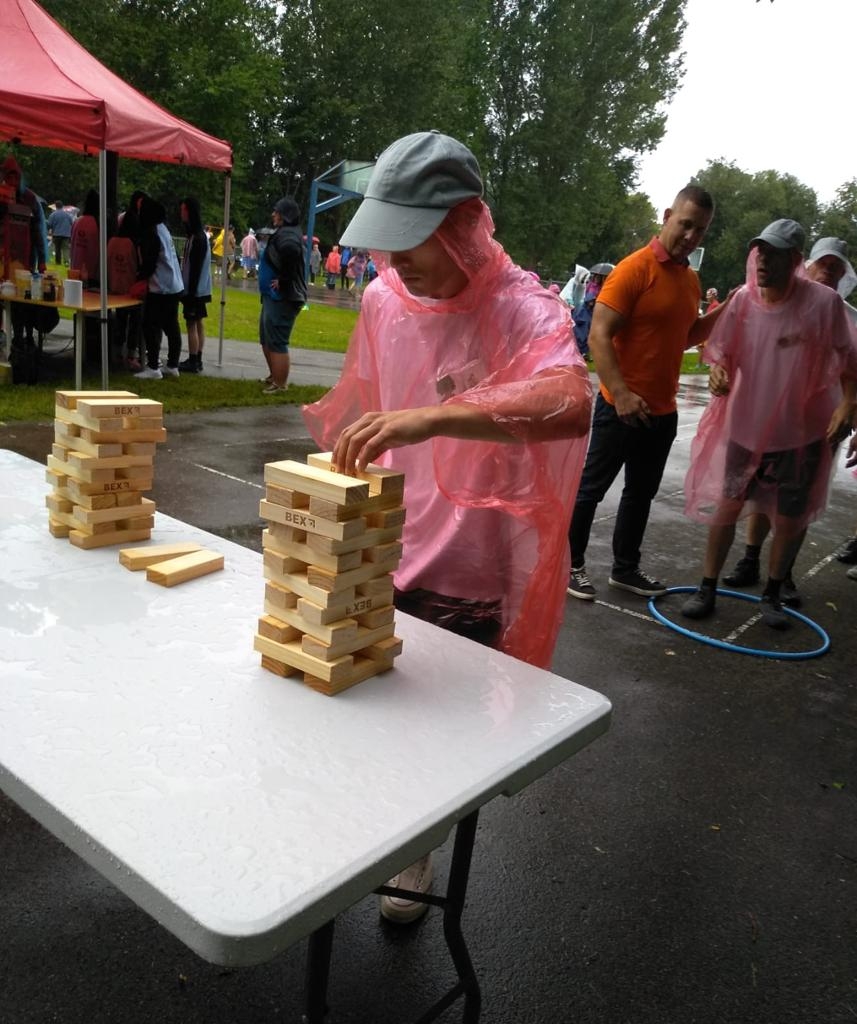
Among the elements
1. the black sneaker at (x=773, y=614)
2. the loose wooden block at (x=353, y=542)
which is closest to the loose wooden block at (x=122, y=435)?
the loose wooden block at (x=353, y=542)

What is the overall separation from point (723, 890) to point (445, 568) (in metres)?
1.37

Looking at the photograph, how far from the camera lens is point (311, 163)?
39969 millimetres

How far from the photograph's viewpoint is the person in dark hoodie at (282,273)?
25.9 ft

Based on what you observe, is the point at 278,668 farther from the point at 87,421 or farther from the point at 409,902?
the point at 409,902

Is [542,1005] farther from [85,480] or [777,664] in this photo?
[777,664]

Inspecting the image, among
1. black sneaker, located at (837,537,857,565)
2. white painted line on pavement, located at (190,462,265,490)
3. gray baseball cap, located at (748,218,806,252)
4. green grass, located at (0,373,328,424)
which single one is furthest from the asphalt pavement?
green grass, located at (0,373,328,424)

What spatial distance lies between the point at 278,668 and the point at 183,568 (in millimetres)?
503

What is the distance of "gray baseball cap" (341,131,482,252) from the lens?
61.3 inches

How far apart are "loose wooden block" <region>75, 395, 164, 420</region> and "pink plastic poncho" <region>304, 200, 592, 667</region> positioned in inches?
19.2

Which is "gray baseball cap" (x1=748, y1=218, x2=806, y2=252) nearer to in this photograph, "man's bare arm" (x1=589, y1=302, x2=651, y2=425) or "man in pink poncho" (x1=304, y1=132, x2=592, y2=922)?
"man's bare arm" (x1=589, y1=302, x2=651, y2=425)

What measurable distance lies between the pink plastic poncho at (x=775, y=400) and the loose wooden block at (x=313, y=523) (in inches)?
126

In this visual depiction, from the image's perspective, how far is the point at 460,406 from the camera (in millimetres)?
Answer: 1497

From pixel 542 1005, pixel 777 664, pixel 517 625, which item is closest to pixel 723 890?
pixel 542 1005

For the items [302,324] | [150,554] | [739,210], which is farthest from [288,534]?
[739,210]
